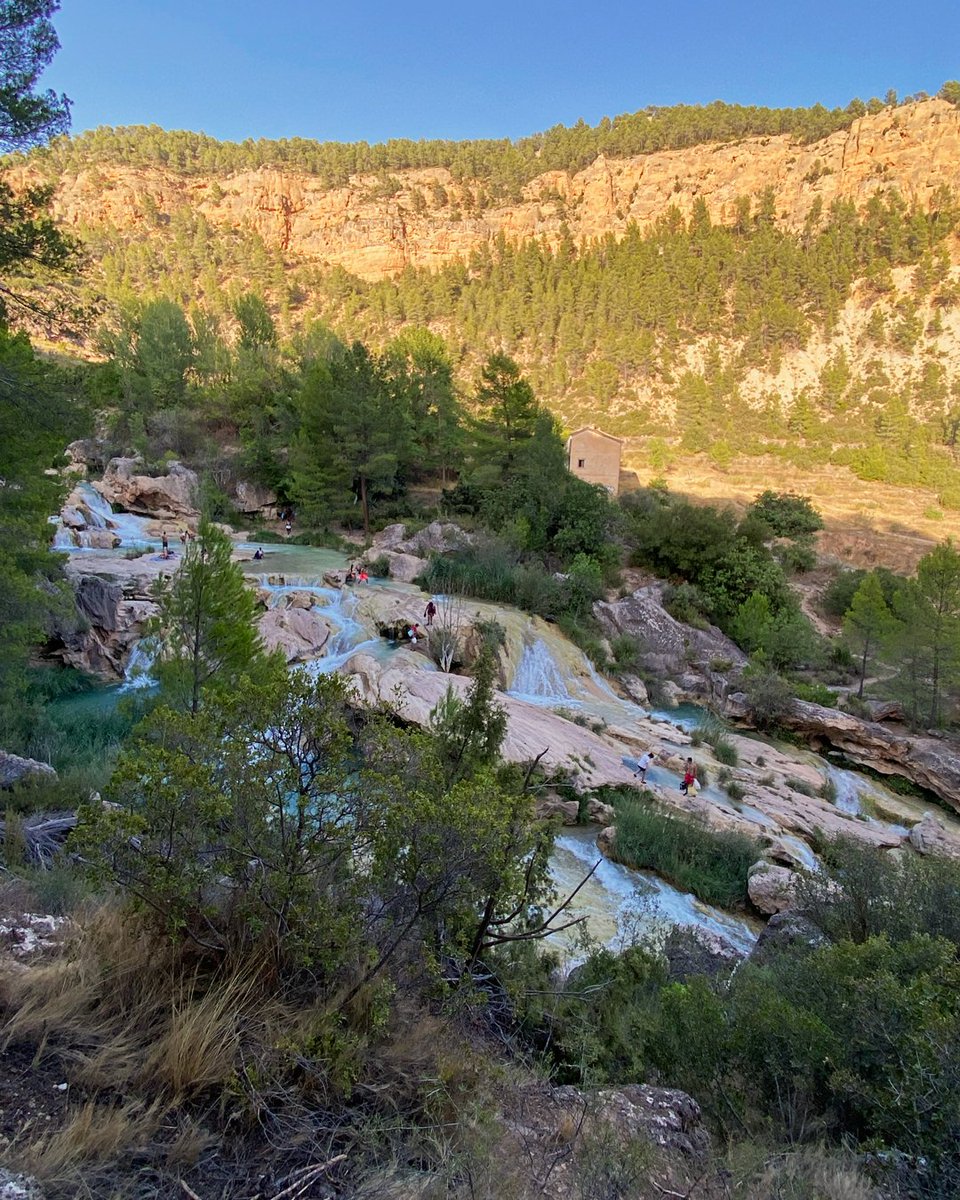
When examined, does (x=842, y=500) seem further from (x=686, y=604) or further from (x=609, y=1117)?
(x=609, y=1117)

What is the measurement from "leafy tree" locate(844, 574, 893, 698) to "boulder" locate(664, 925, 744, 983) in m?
18.4

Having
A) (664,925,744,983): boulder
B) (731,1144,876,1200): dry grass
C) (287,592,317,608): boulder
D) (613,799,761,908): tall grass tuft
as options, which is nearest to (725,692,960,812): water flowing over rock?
(613,799,761,908): tall grass tuft

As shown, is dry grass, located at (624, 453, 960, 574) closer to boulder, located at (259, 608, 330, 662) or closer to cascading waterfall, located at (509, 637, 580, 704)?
cascading waterfall, located at (509, 637, 580, 704)

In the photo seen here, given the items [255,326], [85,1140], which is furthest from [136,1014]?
[255,326]

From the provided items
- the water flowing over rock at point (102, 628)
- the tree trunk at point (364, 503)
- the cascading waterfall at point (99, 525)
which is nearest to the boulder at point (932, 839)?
the water flowing over rock at point (102, 628)

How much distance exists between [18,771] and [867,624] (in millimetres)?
25554

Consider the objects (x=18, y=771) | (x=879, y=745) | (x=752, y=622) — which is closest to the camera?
(x=18, y=771)

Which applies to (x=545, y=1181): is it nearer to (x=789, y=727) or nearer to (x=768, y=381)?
(x=789, y=727)

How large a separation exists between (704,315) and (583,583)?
62.0m

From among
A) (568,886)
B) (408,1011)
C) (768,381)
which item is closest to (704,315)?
(768,381)

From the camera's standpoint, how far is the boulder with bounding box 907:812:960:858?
38.5 feet

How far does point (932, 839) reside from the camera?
12.5 metres

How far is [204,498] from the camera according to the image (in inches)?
1275

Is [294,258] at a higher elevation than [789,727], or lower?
higher
